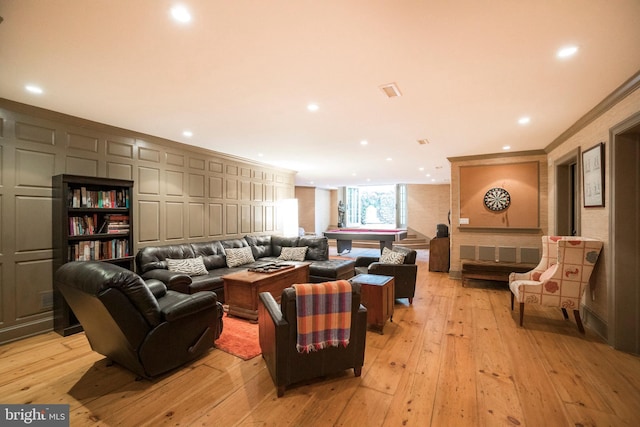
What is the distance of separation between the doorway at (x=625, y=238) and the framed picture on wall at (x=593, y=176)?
0.27 meters

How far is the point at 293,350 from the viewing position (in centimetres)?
213

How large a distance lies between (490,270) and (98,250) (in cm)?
612

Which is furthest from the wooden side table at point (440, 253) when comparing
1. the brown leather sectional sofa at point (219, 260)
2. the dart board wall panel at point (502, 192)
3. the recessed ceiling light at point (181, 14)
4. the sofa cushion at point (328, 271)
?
the recessed ceiling light at point (181, 14)

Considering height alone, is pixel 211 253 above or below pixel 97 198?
below

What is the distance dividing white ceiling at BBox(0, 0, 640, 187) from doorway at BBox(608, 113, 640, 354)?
22.7 inches

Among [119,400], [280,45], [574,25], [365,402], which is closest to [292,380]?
[365,402]

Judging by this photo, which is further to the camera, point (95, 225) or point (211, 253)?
point (211, 253)

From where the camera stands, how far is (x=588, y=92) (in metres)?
2.79

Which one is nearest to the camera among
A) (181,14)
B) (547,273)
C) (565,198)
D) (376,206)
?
(181,14)

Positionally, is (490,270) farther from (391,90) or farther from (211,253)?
(211,253)

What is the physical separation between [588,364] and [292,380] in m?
2.65

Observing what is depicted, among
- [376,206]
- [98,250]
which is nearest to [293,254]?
[98,250]

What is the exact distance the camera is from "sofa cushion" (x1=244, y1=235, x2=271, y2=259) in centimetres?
578

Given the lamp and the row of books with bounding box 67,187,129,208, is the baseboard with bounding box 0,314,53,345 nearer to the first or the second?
the row of books with bounding box 67,187,129,208
